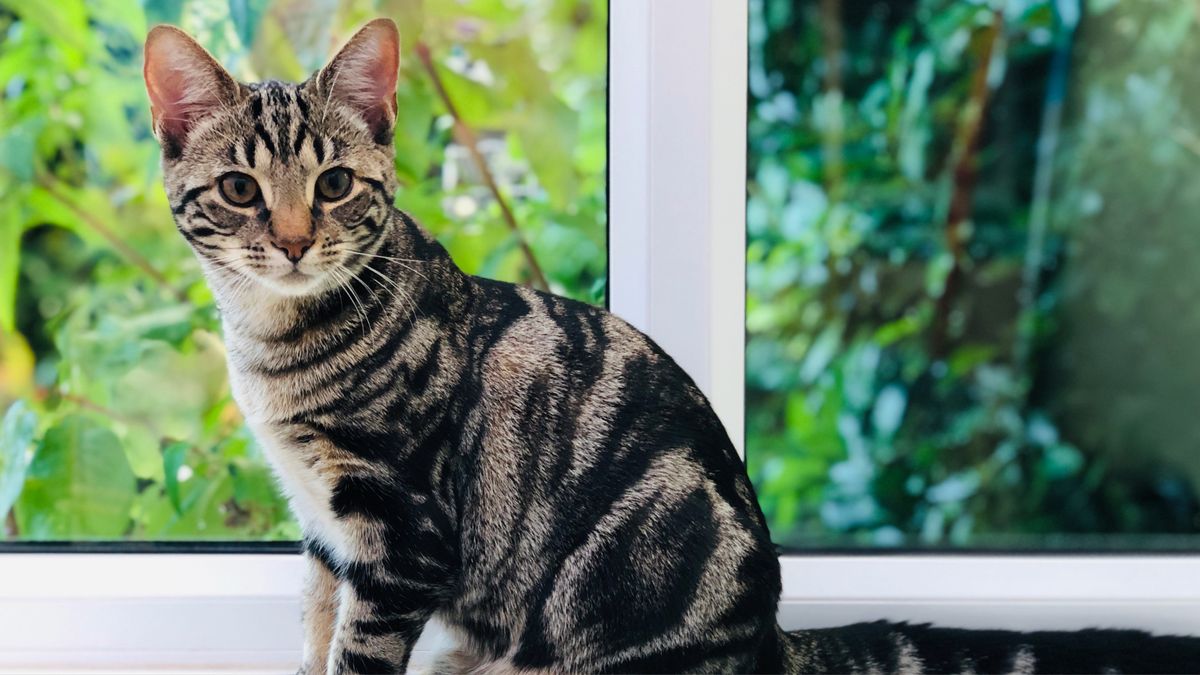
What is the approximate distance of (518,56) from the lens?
1.33 metres

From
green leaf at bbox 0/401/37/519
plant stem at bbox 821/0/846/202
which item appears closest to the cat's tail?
plant stem at bbox 821/0/846/202

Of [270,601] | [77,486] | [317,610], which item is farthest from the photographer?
[77,486]

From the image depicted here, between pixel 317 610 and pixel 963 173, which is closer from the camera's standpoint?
pixel 317 610

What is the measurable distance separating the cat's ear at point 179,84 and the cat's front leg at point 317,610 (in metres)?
0.46

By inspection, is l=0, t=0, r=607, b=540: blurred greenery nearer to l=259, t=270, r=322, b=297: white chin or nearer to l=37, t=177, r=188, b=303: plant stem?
l=37, t=177, r=188, b=303: plant stem

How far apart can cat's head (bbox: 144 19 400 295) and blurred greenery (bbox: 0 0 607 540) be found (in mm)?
332

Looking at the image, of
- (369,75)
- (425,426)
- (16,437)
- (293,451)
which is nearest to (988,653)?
(425,426)

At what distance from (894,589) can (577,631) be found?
51cm

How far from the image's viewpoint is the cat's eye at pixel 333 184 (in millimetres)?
991

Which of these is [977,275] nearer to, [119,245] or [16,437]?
[119,245]

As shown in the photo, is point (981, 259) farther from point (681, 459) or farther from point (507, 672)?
point (507, 672)

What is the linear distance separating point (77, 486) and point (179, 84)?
66 centimetres

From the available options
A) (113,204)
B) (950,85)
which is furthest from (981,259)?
(113,204)

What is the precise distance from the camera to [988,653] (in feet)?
3.65
